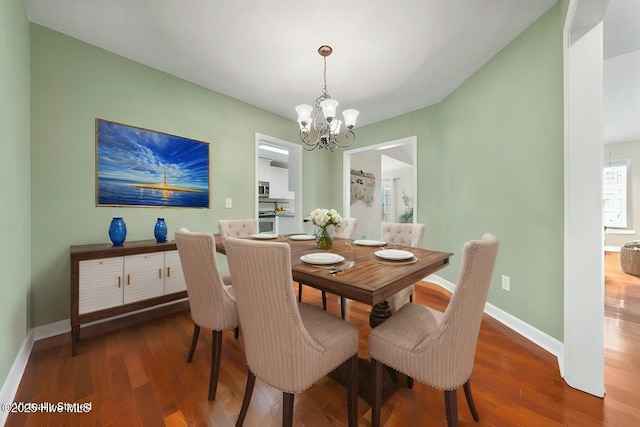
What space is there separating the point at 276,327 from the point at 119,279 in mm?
1811

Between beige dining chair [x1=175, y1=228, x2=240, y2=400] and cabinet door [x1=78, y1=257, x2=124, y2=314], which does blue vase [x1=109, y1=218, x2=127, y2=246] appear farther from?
beige dining chair [x1=175, y1=228, x2=240, y2=400]

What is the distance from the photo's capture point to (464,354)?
0.95 m

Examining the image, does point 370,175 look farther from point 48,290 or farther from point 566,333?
point 48,290

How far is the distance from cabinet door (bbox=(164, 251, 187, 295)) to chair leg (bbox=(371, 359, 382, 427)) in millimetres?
2006

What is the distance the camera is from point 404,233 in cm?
224

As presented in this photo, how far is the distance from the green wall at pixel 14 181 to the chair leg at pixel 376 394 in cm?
186

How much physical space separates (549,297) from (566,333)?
0.42 meters

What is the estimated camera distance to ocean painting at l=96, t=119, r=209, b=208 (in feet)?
7.14

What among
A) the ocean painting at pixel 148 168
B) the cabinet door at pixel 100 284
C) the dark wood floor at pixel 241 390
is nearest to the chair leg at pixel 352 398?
the dark wood floor at pixel 241 390

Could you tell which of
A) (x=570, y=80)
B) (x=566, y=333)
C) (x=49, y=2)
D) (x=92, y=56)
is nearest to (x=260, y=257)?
(x=566, y=333)

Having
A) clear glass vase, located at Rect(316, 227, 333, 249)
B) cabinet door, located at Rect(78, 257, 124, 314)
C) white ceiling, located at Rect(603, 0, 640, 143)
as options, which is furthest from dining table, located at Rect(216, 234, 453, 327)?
white ceiling, located at Rect(603, 0, 640, 143)

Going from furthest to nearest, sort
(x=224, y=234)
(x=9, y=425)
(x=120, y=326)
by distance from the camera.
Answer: (x=224, y=234)
(x=120, y=326)
(x=9, y=425)

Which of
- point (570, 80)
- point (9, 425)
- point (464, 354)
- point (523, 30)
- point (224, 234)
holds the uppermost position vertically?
point (523, 30)

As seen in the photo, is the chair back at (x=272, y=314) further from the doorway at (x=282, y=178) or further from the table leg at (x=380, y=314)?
the doorway at (x=282, y=178)
